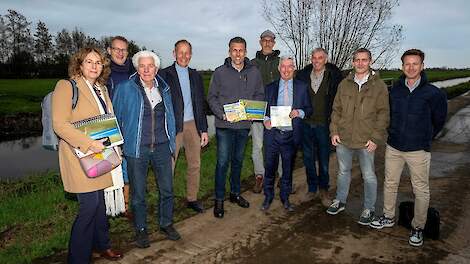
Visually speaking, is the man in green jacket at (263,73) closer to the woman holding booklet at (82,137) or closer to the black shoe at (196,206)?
the black shoe at (196,206)

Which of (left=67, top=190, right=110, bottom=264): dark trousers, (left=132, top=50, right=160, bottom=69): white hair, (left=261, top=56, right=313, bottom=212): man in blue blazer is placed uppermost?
(left=132, top=50, right=160, bottom=69): white hair

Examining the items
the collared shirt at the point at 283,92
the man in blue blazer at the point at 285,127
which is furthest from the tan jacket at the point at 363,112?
the collared shirt at the point at 283,92

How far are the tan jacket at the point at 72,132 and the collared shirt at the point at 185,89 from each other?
5.19 feet

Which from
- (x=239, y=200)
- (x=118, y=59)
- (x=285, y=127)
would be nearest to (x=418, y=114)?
(x=285, y=127)

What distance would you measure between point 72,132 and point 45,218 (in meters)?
2.50

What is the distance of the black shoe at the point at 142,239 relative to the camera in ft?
13.9

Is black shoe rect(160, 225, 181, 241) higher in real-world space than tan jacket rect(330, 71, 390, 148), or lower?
lower

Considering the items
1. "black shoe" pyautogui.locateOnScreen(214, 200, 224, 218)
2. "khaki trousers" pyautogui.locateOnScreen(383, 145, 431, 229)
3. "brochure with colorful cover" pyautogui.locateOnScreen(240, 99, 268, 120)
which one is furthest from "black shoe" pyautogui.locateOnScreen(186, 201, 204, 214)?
"khaki trousers" pyautogui.locateOnScreen(383, 145, 431, 229)

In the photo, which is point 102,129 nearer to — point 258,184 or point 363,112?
point 363,112

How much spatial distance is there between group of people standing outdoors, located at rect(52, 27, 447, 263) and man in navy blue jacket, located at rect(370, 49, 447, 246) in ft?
0.04

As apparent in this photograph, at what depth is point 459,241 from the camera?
4.44 m

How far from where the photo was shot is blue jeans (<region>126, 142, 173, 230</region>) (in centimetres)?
414

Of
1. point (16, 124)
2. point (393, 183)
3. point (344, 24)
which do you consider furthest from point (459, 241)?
point (16, 124)

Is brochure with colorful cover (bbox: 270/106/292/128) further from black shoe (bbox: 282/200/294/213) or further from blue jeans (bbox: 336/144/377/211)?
black shoe (bbox: 282/200/294/213)
